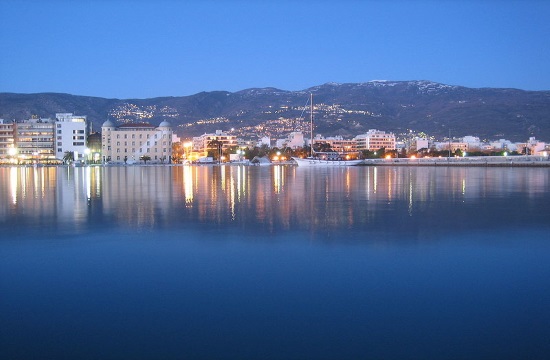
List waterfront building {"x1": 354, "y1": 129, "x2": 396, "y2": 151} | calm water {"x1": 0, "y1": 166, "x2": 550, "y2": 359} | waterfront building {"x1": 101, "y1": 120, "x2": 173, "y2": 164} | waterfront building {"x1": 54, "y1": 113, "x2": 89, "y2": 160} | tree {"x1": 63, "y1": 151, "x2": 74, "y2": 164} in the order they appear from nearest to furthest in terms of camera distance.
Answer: calm water {"x1": 0, "y1": 166, "x2": 550, "y2": 359}, tree {"x1": 63, "y1": 151, "x2": 74, "y2": 164}, waterfront building {"x1": 54, "y1": 113, "x2": 89, "y2": 160}, waterfront building {"x1": 101, "y1": 120, "x2": 173, "y2": 164}, waterfront building {"x1": 354, "y1": 129, "x2": 396, "y2": 151}

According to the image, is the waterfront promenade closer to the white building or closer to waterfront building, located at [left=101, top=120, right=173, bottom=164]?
waterfront building, located at [left=101, top=120, right=173, bottom=164]

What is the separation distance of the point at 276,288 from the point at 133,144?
116m

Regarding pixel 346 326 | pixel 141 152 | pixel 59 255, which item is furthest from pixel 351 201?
pixel 141 152

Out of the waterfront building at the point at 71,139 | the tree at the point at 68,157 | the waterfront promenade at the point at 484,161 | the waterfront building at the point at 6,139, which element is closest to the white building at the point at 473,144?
the waterfront promenade at the point at 484,161

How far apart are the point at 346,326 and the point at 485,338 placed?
1290 millimetres

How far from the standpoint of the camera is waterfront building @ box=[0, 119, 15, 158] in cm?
11925

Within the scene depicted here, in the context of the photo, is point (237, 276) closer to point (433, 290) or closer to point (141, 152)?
point (433, 290)

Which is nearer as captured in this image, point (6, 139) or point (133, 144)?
point (133, 144)

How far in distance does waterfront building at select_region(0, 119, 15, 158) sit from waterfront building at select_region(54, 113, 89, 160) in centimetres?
1059

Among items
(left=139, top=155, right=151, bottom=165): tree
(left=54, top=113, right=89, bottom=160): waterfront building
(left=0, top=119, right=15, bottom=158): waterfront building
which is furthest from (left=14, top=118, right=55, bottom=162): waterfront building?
(left=139, top=155, right=151, bottom=165): tree

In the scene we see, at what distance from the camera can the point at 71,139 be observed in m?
118

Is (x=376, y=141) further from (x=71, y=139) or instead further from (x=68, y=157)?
(x=68, y=157)

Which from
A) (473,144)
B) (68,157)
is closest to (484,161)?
(68,157)

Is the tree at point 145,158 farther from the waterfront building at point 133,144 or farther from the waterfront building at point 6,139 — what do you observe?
the waterfront building at point 6,139
